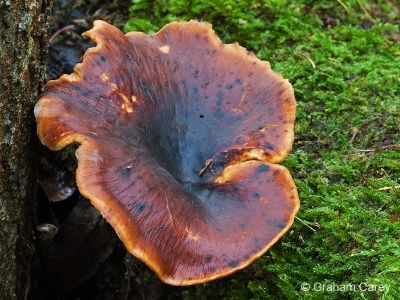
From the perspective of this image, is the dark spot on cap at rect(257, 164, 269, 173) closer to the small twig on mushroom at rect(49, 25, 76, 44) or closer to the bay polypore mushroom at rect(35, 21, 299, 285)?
the bay polypore mushroom at rect(35, 21, 299, 285)

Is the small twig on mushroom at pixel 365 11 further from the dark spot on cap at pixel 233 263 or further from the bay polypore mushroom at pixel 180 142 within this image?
the dark spot on cap at pixel 233 263

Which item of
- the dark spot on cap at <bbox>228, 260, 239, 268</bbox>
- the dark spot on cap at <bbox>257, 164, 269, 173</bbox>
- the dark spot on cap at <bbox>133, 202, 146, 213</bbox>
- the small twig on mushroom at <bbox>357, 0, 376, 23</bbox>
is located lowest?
the small twig on mushroom at <bbox>357, 0, 376, 23</bbox>

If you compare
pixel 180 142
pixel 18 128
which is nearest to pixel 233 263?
pixel 180 142

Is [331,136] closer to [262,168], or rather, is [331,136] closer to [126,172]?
[262,168]

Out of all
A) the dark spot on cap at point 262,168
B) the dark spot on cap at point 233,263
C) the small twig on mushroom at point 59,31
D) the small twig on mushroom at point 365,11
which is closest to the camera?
the dark spot on cap at point 233,263

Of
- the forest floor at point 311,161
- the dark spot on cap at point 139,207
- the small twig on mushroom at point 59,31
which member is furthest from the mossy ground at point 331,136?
the dark spot on cap at point 139,207

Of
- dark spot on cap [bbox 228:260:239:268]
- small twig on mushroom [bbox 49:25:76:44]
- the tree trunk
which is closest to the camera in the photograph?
dark spot on cap [bbox 228:260:239:268]

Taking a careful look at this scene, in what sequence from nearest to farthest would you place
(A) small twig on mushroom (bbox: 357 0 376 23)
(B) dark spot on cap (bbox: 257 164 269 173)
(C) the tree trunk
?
(C) the tree trunk, (B) dark spot on cap (bbox: 257 164 269 173), (A) small twig on mushroom (bbox: 357 0 376 23)

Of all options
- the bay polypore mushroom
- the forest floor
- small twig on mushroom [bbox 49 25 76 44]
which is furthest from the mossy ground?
small twig on mushroom [bbox 49 25 76 44]
